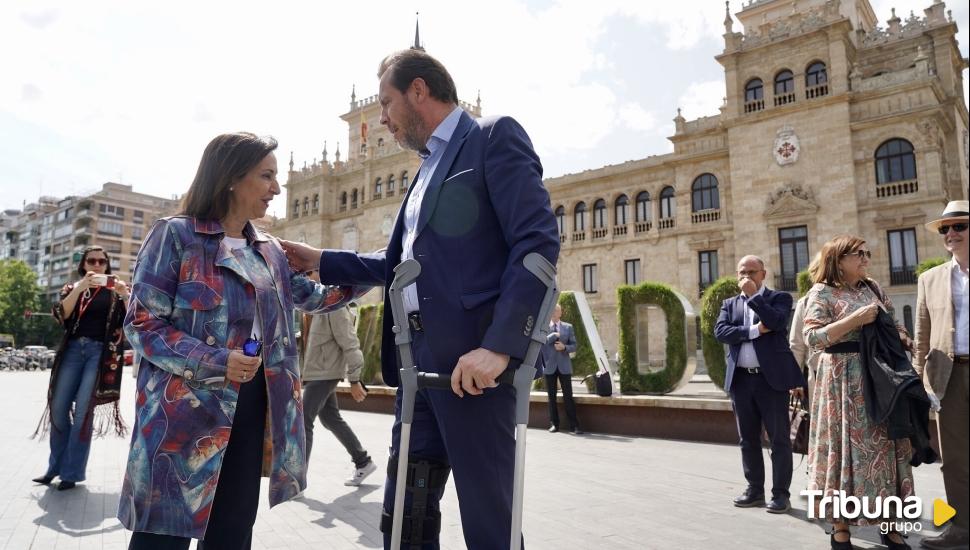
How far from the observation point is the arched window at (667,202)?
102ft

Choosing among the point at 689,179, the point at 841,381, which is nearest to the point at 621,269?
the point at 689,179

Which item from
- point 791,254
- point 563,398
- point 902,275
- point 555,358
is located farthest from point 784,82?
point 555,358

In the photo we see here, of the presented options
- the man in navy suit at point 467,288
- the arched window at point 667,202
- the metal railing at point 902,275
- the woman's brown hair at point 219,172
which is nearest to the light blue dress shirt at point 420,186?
the man in navy suit at point 467,288

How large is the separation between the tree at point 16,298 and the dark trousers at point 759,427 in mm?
83760

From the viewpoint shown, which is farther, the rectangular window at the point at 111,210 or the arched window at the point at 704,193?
the rectangular window at the point at 111,210

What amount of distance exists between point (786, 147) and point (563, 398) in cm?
2017

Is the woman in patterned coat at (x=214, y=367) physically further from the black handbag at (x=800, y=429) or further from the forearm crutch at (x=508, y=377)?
the black handbag at (x=800, y=429)

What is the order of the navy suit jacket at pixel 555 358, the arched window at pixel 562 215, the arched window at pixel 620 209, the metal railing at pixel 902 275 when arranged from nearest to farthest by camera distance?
the navy suit jacket at pixel 555 358 < the metal railing at pixel 902 275 < the arched window at pixel 620 209 < the arched window at pixel 562 215

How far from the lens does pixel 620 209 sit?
33062 millimetres

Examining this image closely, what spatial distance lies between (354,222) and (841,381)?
41.7 m

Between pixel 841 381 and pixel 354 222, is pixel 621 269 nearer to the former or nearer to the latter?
pixel 354 222

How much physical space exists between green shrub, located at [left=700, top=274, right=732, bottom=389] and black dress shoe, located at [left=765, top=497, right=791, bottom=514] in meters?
6.02

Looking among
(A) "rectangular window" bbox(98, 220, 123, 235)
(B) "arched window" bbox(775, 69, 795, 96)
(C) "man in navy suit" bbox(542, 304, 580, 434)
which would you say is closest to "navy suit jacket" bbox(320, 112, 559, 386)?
(C) "man in navy suit" bbox(542, 304, 580, 434)

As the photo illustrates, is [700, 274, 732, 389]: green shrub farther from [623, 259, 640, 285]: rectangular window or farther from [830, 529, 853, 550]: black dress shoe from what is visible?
[623, 259, 640, 285]: rectangular window
